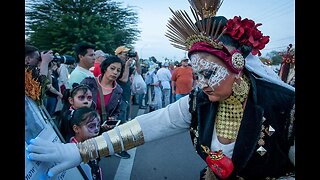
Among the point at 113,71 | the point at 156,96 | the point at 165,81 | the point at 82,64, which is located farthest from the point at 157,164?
the point at 165,81

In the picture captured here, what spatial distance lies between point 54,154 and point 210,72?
2.96 feet

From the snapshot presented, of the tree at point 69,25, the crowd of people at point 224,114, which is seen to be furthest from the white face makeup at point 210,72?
the tree at point 69,25

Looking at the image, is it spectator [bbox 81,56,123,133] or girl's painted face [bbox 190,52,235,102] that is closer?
girl's painted face [bbox 190,52,235,102]

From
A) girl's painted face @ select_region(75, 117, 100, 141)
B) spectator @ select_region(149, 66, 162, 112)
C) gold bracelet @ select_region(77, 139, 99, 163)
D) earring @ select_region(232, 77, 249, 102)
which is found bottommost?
spectator @ select_region(149, 66, 162, 112)

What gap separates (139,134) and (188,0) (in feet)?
2.69

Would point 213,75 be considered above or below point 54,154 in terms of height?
above

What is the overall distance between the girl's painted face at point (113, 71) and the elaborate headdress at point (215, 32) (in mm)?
2518

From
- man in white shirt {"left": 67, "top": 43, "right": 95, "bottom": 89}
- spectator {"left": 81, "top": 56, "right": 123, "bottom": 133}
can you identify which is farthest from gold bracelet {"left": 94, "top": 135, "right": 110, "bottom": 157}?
man in white shirt {"left": 67, "top": 43, "right": 95, "bottom": 89}

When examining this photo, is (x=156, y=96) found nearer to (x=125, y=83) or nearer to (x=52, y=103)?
(x=125, y=83)

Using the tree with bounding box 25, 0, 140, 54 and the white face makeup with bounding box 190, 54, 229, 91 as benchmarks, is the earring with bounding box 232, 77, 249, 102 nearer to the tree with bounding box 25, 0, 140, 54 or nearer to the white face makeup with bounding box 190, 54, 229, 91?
the white face makeup with bounding box 190, 54, 229, 91

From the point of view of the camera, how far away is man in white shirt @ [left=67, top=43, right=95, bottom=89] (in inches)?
177

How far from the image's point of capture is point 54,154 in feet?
5.39

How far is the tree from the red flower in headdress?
16.1 m

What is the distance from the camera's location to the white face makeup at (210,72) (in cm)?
183
